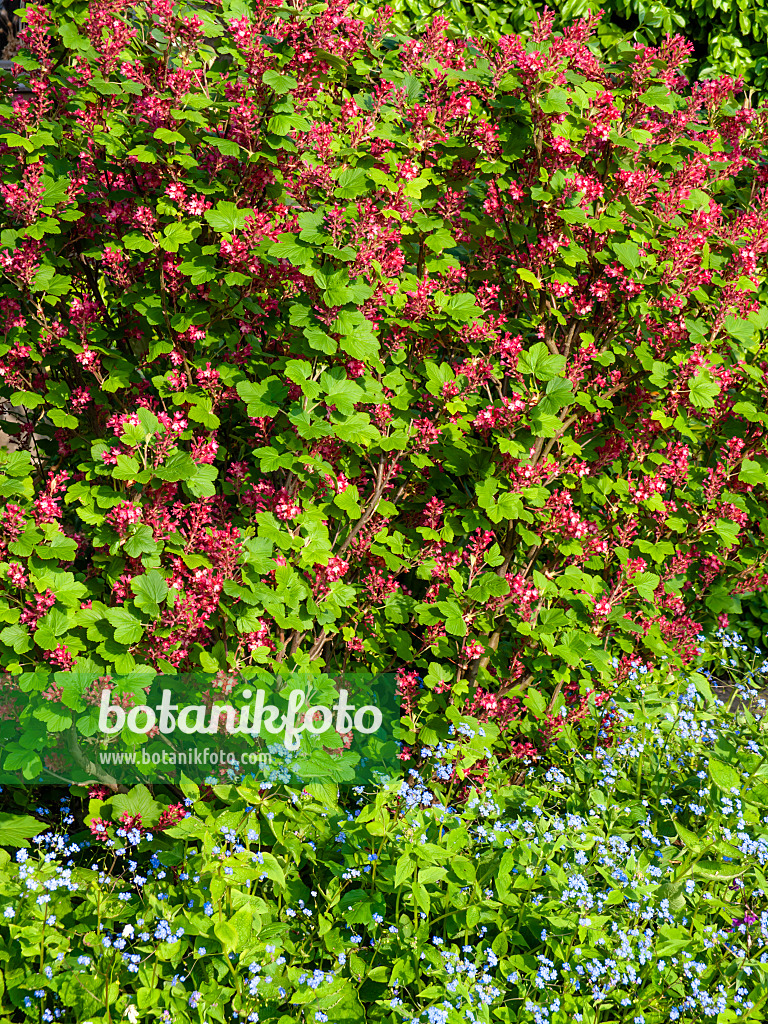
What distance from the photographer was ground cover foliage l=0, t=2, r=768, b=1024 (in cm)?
265

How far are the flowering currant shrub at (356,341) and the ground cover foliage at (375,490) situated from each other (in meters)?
0.02

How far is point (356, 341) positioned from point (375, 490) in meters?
0.80

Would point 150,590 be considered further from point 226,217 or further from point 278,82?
point 278,82

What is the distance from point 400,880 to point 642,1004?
85 centimetres

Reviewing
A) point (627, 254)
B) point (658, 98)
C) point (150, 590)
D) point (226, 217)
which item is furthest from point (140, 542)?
point (658, 98)

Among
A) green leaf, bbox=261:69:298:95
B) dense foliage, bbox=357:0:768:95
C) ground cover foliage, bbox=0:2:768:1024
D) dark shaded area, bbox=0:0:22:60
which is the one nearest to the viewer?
ground cover foliage, bbox=0:2:768:1024

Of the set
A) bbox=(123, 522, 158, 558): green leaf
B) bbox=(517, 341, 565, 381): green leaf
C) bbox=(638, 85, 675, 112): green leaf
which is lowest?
bbox=(123, 522, 158, 558): green leaf

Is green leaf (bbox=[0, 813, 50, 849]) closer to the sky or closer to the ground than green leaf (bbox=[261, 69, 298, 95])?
closer to the ground

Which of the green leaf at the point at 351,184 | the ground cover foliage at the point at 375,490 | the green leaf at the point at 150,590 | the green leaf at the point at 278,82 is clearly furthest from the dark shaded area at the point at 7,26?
the green leaf at the point at 150,590

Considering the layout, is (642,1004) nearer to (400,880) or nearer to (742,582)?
(400,880)

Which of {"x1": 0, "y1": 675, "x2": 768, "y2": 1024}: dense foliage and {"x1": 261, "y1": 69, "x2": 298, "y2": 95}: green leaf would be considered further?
{"x1": 261, "y1": 69, "x2": 298, "y2": 95}: green leaf

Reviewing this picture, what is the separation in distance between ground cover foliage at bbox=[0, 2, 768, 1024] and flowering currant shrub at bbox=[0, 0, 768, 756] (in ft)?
0.06

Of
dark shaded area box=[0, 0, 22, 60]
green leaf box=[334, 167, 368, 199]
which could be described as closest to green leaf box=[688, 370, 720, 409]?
green leaf box=[334, 167, 368, 199]

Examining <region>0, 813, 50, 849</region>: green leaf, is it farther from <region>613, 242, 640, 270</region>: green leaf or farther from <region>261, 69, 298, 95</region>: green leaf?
<region>613, 242, 640, 270</region>: green leaf
